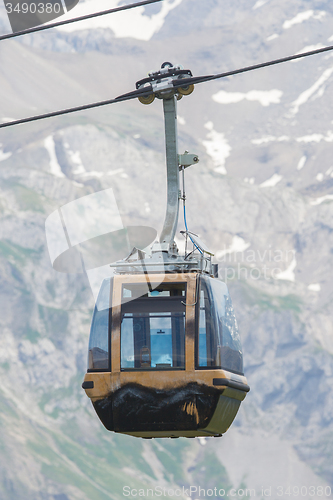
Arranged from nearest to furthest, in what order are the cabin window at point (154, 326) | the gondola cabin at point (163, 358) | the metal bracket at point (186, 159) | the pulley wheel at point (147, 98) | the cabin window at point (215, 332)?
the gondola cabin at point (163, 358)
the cabin window at point (215, 332)
the cabin window at point (154, 326)
the pulley wheel at point (147, 98)
the metal bracket at point (186, 159)

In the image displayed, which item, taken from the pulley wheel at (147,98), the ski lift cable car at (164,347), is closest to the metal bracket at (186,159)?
the ski lift cable car at (164,347)

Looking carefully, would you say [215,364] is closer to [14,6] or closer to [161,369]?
[161,369]

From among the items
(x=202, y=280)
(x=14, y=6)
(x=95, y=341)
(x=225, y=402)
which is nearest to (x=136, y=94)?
(x=14, y=6)

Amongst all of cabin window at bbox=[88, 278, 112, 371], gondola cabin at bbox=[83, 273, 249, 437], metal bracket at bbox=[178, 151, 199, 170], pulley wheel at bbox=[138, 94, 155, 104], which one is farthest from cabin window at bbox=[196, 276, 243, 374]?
pulley wheel at bbox=[138, 94, 155, 104]

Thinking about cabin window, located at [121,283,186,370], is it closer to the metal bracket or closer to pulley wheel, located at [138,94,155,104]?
the metal bracket

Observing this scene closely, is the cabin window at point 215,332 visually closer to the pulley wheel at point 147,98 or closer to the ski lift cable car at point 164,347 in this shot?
the ski lift cable car at point 164,347
